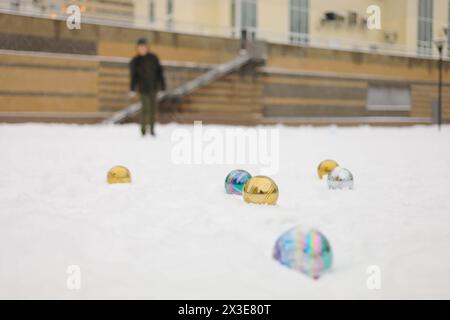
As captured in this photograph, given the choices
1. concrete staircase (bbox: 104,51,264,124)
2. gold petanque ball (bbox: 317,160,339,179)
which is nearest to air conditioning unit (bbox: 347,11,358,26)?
concrete staircase (bbox: 104,51,264,124)

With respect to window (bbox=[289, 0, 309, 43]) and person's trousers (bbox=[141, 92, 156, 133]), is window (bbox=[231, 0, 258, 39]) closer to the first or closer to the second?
window (bbox=[289, 0, 309, 43])

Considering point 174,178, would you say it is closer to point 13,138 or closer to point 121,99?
point 13,138

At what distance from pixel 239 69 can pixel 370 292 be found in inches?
724

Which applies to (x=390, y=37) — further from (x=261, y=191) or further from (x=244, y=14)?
(x=261, y=191)

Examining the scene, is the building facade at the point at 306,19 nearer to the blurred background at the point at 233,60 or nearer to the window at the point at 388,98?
the blurred background at the point at 233,60

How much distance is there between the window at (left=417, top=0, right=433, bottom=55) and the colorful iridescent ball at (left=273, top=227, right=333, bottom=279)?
30.0 m

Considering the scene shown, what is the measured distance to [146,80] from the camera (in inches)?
462

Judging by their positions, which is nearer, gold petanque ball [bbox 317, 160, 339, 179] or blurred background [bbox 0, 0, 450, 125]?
gold petanque ball [bbox 317, 160, 339, 179]

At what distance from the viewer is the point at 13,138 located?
10688mm

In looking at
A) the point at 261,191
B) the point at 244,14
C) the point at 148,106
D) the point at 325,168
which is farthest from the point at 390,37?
the point at 261,191

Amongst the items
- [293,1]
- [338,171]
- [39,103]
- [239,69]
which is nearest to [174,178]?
[338,171]

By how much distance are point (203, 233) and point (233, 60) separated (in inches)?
670

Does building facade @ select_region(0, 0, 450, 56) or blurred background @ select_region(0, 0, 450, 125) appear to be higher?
building facade @ select_region(0, 0, 450, 56)

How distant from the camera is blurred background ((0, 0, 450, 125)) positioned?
16281mm
